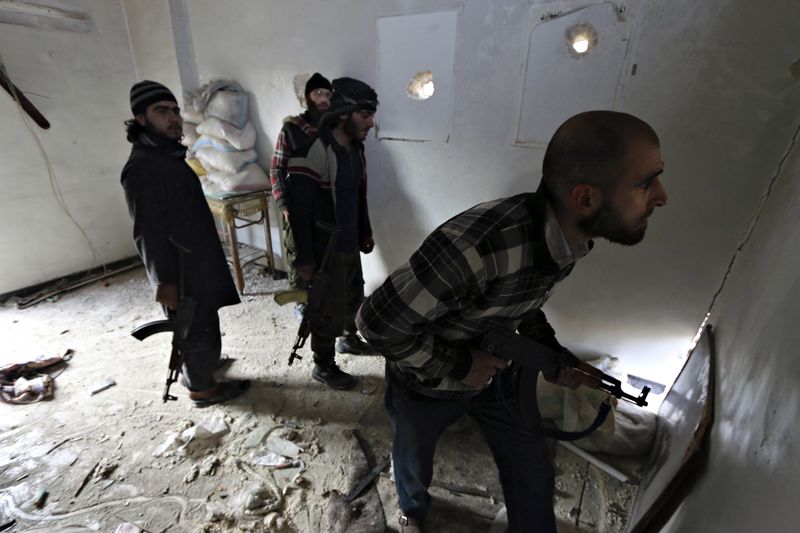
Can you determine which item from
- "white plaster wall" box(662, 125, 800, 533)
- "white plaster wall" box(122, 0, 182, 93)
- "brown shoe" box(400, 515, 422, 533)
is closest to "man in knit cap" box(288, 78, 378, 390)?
"brown shoe" box(400, 515, 422, 533)

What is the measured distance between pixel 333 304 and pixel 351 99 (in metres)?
1.15

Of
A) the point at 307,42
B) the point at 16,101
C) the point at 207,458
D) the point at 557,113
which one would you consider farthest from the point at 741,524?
the point at 16,101

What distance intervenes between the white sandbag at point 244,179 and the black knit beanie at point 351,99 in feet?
4.84

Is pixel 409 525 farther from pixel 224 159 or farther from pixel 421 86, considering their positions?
pixel 224 159

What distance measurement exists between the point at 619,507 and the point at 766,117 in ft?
5.80

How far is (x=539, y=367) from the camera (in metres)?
1.18

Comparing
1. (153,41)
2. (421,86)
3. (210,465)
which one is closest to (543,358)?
(210,465)

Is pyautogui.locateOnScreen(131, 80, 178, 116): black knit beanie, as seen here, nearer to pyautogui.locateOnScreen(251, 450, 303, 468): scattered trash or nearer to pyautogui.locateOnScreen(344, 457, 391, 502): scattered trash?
pyautogui.locateOnScreen(251, 450, 303, 468): scattered trash

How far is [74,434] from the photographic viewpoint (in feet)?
6.58

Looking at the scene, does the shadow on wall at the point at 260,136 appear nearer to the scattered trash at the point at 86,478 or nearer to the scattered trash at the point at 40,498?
the scattered trash at the point at 86,478

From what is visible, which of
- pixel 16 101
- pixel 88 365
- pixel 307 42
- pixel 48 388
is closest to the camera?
pixel 48 388

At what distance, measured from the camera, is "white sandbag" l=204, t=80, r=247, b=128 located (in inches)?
121

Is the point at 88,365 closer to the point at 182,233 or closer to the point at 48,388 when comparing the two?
the point at 48,388

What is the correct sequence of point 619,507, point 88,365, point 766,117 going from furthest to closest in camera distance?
point 88,365 → point 619,507 → point 766,117
